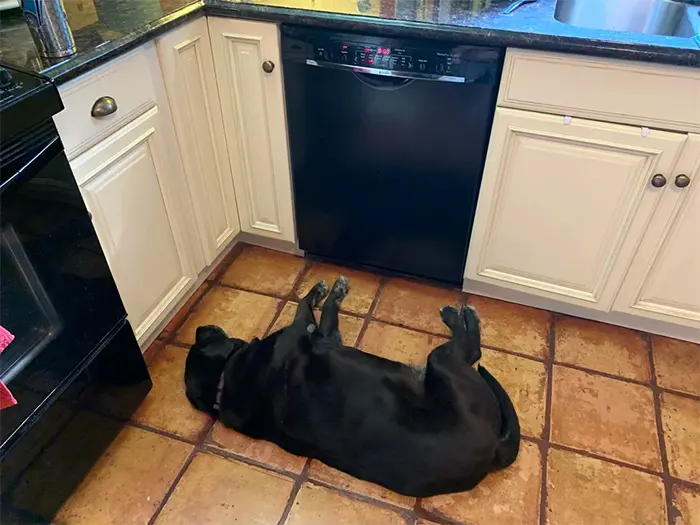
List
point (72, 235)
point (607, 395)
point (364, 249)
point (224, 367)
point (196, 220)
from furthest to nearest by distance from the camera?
point (364, 249), point (196, 220), point (607, 395), point (224, 367), point (72, 235)

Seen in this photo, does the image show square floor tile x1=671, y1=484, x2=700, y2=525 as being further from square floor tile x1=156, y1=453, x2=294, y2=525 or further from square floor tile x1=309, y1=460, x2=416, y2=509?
square floor tile x1=156, y1=453, x2=294, y2=525

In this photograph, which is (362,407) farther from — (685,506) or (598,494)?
(685,506)

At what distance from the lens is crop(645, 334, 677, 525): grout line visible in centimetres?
138

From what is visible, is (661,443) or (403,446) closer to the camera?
(403,446)

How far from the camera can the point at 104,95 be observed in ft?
4.25

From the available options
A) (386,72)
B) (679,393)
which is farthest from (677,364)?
(386,72)

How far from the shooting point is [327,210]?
187 cm

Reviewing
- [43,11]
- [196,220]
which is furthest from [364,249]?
[43,11]

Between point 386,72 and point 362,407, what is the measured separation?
868 mm

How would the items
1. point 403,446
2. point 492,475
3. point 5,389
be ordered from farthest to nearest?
point 492,475 < point 403,446 < point 5,389

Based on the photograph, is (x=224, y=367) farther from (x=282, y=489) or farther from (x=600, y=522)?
(x=600, y=522)

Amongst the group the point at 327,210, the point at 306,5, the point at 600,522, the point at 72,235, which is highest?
the point at 306,5

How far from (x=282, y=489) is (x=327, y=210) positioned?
2.89 ft

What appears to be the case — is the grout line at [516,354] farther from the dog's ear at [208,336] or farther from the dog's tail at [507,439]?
the dog's ear at [208,336]
